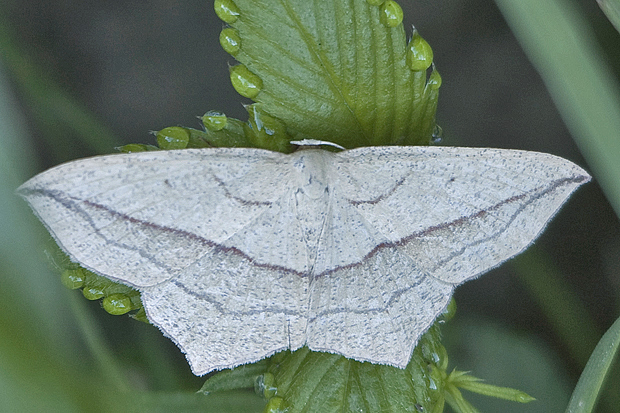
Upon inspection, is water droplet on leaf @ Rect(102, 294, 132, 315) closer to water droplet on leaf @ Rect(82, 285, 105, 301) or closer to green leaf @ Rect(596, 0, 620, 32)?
water droplet on leaf @ Rect(82, 285, 105, 301)

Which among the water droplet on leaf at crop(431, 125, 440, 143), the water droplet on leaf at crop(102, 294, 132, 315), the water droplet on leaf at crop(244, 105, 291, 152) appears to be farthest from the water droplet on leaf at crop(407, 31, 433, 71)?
the water droplet on leaf at crop(102, 294, 132, 315)

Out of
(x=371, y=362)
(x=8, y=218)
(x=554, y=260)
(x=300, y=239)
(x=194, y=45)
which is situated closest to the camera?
(x=8, y=218)

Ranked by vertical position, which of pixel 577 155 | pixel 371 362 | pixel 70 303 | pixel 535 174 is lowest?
pixel 577 155

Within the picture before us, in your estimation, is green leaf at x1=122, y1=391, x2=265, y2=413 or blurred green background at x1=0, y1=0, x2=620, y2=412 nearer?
green leaf at x1=122, y1=391, x2=265, y2=413

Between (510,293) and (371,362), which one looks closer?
(371,362)

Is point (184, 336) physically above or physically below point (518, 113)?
above

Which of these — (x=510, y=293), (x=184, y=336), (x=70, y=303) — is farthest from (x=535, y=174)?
(x=70, y=303)

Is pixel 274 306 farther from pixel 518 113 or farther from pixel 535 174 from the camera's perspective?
pixel 518 113
